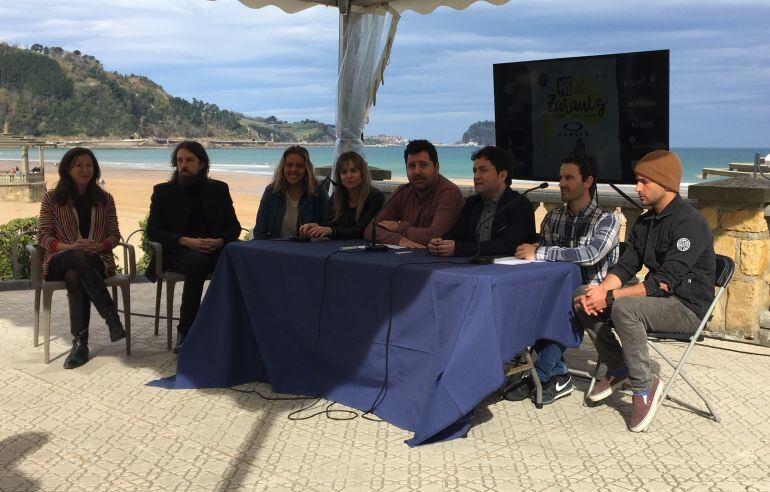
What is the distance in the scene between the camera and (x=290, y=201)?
4.91 meters

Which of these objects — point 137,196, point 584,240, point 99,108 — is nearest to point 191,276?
point 584,240

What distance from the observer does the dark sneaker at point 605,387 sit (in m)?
3.65

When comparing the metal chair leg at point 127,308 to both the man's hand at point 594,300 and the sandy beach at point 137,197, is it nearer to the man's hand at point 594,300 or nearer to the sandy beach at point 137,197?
the man's hand at point 594,300

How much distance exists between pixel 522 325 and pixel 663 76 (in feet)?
5.44

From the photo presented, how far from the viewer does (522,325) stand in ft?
10.9

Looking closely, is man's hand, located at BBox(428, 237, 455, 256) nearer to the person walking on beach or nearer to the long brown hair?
the person walking on beach

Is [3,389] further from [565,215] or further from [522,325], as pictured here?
[565,215]

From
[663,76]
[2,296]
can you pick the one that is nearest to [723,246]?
[663,76]

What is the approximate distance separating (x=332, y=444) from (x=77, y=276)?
2005 mm

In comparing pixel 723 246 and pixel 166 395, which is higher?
pixel 723 246

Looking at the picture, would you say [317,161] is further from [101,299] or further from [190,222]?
[101,299]

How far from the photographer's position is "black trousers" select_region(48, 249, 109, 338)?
445 cm

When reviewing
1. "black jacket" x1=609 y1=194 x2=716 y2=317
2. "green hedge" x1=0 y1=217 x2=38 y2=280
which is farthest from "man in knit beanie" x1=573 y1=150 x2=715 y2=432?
"green hedge" x1=0 y1=217 x2=38 y2=280

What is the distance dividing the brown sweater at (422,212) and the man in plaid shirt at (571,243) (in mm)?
513
